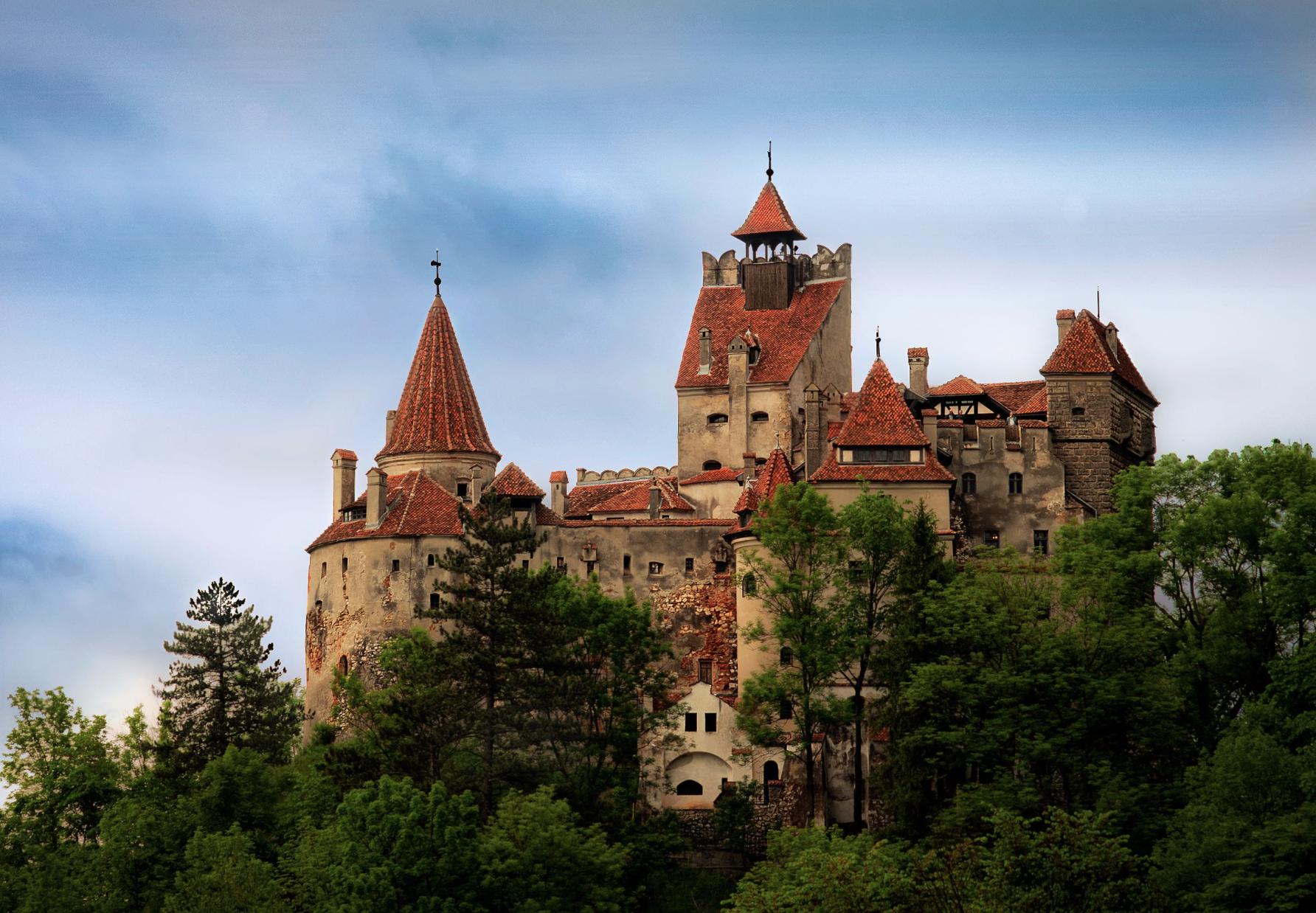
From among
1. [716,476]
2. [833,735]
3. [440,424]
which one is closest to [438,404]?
[440,424]

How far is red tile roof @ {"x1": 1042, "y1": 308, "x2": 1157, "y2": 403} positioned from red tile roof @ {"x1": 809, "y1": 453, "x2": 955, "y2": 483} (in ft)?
25.5

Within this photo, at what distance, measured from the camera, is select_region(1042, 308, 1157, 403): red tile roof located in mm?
94938

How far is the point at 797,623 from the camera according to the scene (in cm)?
8456

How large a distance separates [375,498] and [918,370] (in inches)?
860

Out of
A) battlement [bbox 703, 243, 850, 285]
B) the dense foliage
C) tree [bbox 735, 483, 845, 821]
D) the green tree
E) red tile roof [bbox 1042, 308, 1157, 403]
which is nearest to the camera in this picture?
the dense foliage

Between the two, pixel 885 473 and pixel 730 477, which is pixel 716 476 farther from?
pixel 885 473

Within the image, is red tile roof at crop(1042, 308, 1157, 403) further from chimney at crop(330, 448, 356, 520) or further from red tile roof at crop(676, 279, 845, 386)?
chimney at crop(330, 448, 356, 520)

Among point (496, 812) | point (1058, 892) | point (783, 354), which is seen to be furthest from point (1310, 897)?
point (783, 354)

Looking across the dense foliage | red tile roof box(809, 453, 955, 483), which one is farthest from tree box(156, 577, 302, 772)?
red tile roof box(809, 453, 955, 483)

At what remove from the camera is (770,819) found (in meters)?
85.4

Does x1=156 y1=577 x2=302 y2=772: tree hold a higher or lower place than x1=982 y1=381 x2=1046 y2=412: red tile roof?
lower

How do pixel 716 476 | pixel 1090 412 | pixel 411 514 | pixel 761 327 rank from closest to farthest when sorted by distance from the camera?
1. pixel 1090 412
2. pixel 411 514
3. pixel 716 476
4. pixel 761 327

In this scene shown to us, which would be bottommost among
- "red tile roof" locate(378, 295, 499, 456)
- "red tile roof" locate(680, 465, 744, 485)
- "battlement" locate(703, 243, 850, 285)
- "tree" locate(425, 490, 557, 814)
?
"tree" locate(425, 490, 557, 814)

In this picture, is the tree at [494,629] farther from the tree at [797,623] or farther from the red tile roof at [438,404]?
the red tile roof at [438,404]
